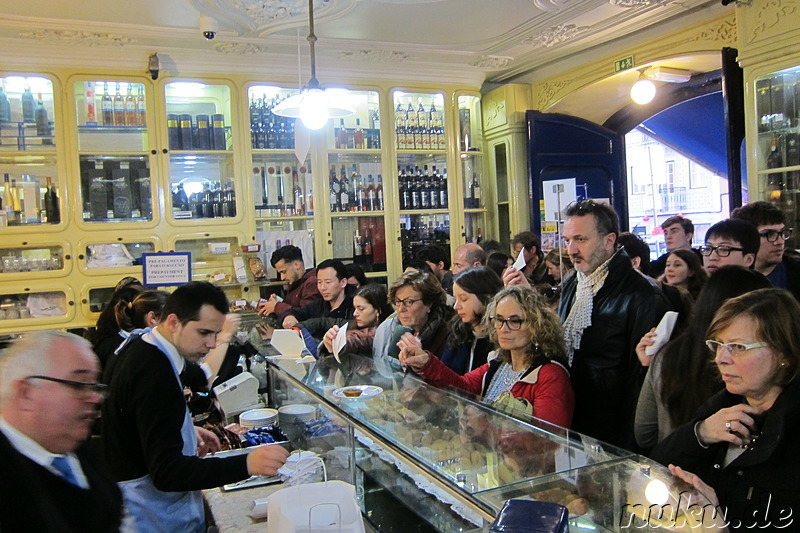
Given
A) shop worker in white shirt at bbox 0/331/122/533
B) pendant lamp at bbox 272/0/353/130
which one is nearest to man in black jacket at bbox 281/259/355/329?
pendant lamp at bbox 272/0/353/130

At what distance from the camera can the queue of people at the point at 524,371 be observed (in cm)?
128

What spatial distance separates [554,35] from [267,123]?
2.48 meters

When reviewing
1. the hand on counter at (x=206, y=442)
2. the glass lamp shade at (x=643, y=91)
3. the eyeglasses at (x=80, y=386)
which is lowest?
the hand on counter at (x=206, y=442)

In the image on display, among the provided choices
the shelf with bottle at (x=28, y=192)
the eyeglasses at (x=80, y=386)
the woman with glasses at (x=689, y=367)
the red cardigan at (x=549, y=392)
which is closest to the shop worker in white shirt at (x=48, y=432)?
the eyeglasses at (x=80, y=386)

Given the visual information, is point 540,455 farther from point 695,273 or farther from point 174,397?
point 695,273

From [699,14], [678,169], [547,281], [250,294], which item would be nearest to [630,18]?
[699,14]

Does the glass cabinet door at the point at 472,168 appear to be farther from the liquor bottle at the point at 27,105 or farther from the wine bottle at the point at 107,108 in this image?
the liquor bottle at the point at 27,105

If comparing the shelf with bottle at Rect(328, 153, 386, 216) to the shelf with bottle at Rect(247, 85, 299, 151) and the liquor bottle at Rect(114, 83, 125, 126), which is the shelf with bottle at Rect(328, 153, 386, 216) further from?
the liquor bottle at Rect(114, 83, 125, 126)

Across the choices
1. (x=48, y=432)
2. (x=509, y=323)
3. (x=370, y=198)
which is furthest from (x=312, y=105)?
(x=48, y=432)

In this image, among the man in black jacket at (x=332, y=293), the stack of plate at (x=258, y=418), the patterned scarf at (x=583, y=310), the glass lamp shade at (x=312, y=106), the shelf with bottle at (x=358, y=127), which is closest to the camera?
the patterned scarf at (x=583, y=310)

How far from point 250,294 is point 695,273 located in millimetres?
3556

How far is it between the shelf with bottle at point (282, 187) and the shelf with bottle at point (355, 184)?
8.4 inches

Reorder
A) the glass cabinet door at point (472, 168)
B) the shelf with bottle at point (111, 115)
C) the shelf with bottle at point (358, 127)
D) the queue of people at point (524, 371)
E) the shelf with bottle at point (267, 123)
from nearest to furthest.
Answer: the queue of people at point (524, 371) → the shelf with bottle at point (111, 115) → the shelf with bottle at point (267, 123) → the shelf with bottle at point (358, 127) → the glass cabinet door at point (472, 168)

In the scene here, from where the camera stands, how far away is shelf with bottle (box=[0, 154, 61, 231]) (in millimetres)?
4828
